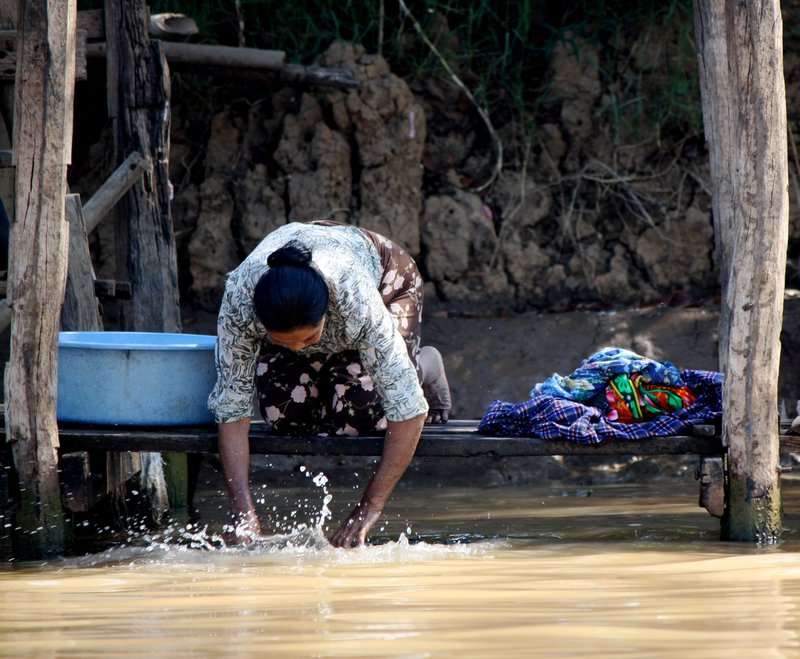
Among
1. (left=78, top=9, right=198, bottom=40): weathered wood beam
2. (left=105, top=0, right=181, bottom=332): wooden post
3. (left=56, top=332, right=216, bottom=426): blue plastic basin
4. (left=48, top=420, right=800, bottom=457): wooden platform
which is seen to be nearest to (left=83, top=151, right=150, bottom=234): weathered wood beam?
(left=105, top=0, right=181, bottom=332): wooden post

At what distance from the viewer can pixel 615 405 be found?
5.16 m

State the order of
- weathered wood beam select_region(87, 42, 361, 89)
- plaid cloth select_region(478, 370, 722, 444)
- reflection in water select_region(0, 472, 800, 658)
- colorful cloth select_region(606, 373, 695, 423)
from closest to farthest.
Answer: reflection in water select_region(0, 472, 800, 658)
plaid cloth select_region(478, 370, 722, 444)
colorful cloth select_region(606, 373, 695, 423)
weathered wood beam select_region(87, 42, 361, 89)

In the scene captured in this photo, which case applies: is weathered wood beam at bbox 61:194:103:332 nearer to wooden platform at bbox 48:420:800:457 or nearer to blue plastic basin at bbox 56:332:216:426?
blue plastic basin at bbox 56:332:216:426

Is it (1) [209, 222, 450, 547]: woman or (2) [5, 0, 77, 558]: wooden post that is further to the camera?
(2) [5, 0, 77, 558]: wooden post

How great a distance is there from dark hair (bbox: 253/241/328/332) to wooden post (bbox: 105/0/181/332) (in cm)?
234

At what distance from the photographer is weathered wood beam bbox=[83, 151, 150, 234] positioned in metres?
5.98

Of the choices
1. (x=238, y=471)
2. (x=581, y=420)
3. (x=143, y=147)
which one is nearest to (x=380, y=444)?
(x=238, y=471)

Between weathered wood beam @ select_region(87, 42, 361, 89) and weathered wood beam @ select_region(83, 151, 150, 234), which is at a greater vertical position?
weathered wood beam @ select_region(87, 42, 361, 89)

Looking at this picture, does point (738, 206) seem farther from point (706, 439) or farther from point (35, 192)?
point (35, 192)

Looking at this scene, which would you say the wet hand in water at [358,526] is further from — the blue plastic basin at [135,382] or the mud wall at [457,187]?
the mud wall at [457,187]

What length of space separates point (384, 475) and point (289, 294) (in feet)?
3.13

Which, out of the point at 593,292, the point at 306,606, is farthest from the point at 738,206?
the point at 593,292

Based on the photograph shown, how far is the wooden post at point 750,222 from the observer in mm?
4867

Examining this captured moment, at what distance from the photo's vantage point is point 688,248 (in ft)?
28.5
